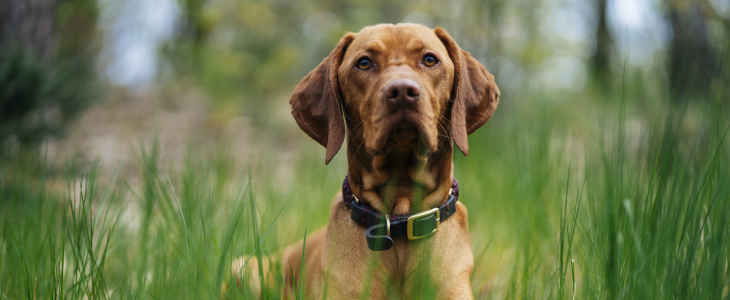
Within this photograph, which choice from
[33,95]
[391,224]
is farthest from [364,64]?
[33,95]

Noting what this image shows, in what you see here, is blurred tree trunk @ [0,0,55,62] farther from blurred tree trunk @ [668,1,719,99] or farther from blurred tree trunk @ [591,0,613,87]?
blurred tree trunk @ [591,0,613,87]

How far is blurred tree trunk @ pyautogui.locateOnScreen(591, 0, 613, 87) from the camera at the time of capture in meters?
7.98

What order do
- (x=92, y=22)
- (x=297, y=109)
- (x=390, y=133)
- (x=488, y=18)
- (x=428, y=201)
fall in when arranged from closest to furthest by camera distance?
(x=390, y=133)
(x=428, y=201)
(x=297, y=109)
(x=488, y=18)
(x=92, y=22)

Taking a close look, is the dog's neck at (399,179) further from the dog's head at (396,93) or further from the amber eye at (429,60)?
the amber eye at (429,60)

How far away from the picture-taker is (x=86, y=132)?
9.35 metres

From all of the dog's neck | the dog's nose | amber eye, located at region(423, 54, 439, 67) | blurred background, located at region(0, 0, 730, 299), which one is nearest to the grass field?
blurred background, located at region(0, 0, 730, 299)

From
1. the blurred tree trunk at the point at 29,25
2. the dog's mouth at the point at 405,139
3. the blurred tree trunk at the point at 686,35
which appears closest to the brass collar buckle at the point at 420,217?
the dog's mouth at the point at 405,139

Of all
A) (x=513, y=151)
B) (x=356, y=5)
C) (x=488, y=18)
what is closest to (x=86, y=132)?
(x=356, y=5)

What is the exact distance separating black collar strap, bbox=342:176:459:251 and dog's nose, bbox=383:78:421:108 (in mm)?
561

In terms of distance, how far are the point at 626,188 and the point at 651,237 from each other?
29 cm

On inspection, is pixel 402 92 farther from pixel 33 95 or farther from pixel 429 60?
pixel 33 95

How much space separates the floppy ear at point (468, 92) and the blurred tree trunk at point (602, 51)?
5410 millimetres

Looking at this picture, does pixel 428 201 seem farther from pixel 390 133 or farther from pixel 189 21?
pixel 189 21

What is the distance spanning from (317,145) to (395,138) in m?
4.43
